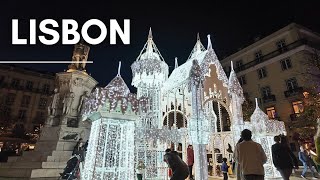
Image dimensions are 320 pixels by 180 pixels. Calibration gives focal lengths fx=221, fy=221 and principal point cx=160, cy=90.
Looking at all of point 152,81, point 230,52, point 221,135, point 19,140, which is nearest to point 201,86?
point 152,81

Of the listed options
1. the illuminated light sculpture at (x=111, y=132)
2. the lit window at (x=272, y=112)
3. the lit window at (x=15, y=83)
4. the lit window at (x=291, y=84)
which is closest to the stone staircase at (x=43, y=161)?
the illuminated light sculpture at (x=111, y=132)

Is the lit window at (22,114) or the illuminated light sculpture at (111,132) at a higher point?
the lit window at (22,114)

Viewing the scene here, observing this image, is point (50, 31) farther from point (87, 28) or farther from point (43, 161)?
point (43, 161)

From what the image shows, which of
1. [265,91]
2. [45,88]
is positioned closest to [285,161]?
[265,91]

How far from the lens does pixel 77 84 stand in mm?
11977

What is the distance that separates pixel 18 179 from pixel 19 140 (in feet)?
105

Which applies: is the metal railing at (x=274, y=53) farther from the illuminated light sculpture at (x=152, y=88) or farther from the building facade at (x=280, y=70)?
the illuminated light sculpture at (x=152, y=88)

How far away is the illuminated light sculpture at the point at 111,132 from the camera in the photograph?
21.3 feet

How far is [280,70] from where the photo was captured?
27.4 m

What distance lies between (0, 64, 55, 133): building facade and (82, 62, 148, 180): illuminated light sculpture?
35550 mm

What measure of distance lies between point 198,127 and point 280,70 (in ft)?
73.4

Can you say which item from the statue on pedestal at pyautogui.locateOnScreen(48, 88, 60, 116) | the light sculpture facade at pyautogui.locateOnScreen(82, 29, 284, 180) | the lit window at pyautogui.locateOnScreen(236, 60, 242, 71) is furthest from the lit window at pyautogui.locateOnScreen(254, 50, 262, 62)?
the statue on pedestal at pyautogui.locateOnScreen(48, 88, 60, 116)

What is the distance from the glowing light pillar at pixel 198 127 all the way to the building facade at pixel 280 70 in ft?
59.0

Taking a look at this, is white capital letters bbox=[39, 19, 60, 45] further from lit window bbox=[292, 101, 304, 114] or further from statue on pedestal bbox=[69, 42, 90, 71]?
lit window bbox=[292, 101, 304, 114]
